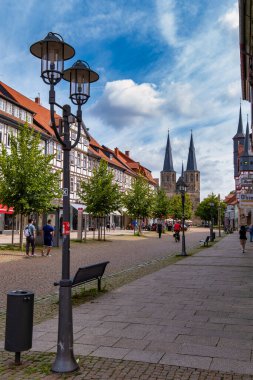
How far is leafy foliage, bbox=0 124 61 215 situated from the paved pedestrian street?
13701 millimetres

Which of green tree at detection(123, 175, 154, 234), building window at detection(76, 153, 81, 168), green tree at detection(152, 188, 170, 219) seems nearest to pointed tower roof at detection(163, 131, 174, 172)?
green tree at detection(152, 188, 170, 219)

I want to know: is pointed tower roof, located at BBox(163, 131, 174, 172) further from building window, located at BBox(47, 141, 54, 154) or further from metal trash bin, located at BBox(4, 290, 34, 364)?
metal trash bin, located at BBox(4, 290, 34, 364)

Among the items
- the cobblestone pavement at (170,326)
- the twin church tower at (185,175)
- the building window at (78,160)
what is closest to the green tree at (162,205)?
the building window at (78,160)

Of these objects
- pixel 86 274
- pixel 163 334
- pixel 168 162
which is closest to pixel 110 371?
pixel 163 334

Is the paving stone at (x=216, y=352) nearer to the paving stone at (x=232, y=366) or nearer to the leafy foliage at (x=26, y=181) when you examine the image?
the paving stone at (x=232, y=366)

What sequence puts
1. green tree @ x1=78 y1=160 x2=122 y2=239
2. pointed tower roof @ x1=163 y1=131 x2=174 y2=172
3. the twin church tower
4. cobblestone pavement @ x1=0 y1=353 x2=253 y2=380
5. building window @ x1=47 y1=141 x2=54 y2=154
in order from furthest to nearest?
the twin church tower, pointed tower roof @ x1=163 y1=131 x2=174 y2=172, building window @ x1=47 y1=141 x2=54 y2=154, green tree @ x1=78 y1=160 x2=122 y2=239, cobblestone pavement @ x1=0 y1=353 x2=253 y2=380

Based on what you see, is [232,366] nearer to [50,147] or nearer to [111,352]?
[111,352]

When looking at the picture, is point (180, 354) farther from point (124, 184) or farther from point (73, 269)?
point (124, 184)

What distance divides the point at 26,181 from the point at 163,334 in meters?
18.3

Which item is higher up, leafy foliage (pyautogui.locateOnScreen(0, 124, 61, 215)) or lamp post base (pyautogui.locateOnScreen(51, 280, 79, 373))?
leafy foliage (pyautogui.locateOnScreen(0, 124, 61, 215))

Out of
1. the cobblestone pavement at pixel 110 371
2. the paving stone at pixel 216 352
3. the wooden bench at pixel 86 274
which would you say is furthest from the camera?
the wooden bench at pixel 86 274

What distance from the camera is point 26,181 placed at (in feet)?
78.0

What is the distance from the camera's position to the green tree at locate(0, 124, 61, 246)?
2381cm

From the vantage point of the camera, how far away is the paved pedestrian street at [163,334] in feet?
16.8
